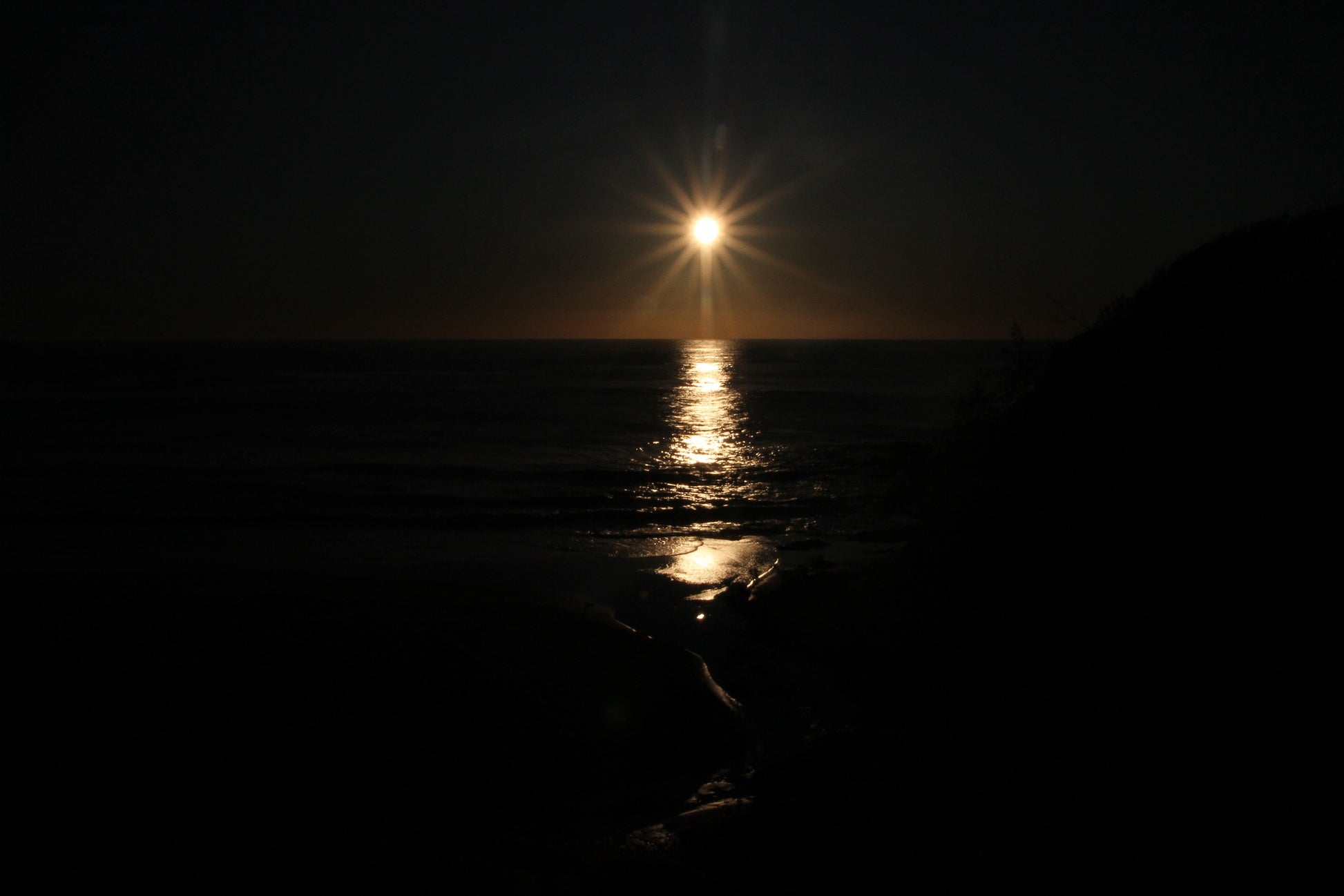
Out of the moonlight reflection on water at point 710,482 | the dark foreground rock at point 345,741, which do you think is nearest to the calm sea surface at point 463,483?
the moonlight reflection on water at point 710,482

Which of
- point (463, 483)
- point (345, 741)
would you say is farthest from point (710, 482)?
point (345, 741)

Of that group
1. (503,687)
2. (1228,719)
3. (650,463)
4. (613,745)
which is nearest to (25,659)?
(503,687)

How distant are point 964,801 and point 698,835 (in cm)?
208

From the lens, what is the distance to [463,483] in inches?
1017

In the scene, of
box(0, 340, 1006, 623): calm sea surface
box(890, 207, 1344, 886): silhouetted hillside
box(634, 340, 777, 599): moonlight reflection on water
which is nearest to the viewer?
box(890, 207, 1344, 886): silhouetted hillside

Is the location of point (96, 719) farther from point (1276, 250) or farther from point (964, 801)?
point (1276, 250)

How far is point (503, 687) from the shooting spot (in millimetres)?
9281

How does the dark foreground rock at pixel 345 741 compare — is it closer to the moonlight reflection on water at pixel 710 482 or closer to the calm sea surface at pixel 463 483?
the calm sea surface at pixel 463 483

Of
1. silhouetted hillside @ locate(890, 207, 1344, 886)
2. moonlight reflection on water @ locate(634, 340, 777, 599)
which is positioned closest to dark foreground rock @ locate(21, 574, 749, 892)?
silhouetted hillside @ locate(890, 207, 1344, 886)

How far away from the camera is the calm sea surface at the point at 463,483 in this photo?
17.1 metres

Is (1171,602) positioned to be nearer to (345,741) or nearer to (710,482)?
(345,741)

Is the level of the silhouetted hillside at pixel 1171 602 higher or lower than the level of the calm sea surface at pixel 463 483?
lower

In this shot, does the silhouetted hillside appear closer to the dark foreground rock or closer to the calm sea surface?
the dark foreground rock

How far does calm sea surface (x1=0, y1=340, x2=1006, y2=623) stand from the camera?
1706 cm
